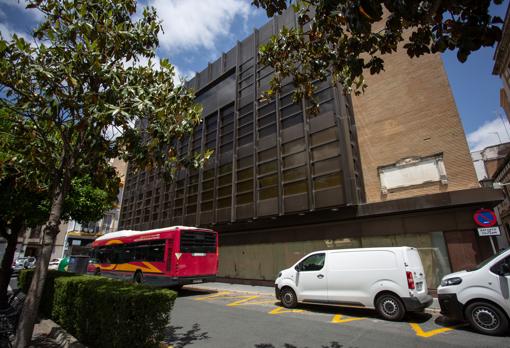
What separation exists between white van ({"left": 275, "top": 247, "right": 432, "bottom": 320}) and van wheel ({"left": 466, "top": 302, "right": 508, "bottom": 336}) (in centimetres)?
128

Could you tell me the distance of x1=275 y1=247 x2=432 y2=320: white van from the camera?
7.64 m

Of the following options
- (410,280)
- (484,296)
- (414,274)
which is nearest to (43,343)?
(410,280)

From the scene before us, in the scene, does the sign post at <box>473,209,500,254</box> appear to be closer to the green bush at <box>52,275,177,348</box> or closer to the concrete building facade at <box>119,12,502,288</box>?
the concrete building facade at <box>119,12,502,288</box>

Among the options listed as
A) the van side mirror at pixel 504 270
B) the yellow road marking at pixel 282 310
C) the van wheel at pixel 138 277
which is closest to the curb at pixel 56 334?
the yellow road marking at pixel 282 310

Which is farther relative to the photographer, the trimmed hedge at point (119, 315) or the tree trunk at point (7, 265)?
the tree trunk at point (7, 265)

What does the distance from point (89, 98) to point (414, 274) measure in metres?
9.03

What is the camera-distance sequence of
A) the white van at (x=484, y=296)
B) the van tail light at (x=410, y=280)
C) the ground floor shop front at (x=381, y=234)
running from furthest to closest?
the ground floor shop front at (x=381, y=234) < the van tail light at (x=410, y=280) < the white van at (x=484, y=296)

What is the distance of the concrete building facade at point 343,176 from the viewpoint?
12117 millimetres

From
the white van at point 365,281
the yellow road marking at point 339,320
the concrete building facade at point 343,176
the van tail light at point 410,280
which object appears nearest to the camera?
the van tail light at point 410,280

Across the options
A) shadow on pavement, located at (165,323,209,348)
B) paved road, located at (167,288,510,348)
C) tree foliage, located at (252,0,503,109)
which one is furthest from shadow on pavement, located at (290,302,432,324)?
tree foliage, located at (252,0,503,109)

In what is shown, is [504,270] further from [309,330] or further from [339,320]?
[309,330]

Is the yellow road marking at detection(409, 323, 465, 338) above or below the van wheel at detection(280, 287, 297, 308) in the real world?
below

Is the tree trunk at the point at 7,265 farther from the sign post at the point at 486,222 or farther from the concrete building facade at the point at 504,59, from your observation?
the concrete building facade at the point at 504,59

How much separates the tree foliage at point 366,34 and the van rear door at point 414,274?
5634 mm
